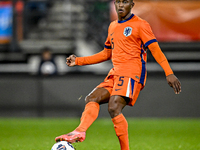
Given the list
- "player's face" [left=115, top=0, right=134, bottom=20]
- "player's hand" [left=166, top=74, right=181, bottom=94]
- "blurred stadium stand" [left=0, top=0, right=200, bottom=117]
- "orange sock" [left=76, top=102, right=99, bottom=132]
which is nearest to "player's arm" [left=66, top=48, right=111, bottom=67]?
"player's face" [left=115, top=0, right=134, bottom=20]

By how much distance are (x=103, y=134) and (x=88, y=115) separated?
10.8 feet

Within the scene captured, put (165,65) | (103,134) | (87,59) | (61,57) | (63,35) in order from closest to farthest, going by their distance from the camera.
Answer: (165,65)
(87,59)
(103,134)
(61,57)
(63,35)

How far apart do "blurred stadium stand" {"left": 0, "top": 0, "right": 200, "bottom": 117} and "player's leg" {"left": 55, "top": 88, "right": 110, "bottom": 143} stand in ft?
19.1

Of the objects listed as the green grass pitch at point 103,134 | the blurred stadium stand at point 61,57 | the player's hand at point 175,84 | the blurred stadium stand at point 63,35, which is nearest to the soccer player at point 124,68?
the player's hand at point 175,84

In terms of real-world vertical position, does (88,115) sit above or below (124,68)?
below

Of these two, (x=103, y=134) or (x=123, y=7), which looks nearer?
(x=123, y=7)

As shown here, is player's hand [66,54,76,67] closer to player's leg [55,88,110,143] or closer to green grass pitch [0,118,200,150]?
player's leg [55,88,110,143]

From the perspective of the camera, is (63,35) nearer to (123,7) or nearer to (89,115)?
(123,7)

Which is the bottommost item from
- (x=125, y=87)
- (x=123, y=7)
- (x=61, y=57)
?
(x=61, y=57)

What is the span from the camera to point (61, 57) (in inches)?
533

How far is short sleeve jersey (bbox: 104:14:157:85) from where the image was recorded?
195 inches

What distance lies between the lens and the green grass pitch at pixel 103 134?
21.0 ft

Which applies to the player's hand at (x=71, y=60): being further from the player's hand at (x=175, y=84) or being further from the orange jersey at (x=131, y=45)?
the player's hand at (x=175, y=84)

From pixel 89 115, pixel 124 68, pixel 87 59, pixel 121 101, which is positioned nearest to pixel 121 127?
pixel 121 101
